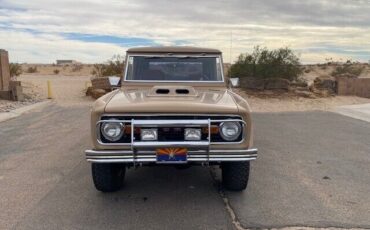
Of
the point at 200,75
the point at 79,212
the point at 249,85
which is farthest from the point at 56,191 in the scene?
the point at 249,85

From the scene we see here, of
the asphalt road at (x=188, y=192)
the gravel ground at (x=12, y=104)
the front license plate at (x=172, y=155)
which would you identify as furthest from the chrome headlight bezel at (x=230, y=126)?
the gravel ground at (x=12, y=104)

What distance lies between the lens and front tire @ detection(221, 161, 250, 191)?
5.43 meters

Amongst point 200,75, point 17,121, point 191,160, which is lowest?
point 17,121

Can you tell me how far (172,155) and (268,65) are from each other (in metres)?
17.7

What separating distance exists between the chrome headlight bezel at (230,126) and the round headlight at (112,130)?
1146 mm

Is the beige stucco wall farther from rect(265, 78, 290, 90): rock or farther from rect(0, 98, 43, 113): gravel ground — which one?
rect(0, 98, 43, 113): gravel ground

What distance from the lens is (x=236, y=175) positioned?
553 cm

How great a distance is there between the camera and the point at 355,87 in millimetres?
21891

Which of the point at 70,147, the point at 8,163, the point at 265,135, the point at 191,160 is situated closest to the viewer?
the point at 191,160

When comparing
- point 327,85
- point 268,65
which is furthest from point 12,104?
point 327,85

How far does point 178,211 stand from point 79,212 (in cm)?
116

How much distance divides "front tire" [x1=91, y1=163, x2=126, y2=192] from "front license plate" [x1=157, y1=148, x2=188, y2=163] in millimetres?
771

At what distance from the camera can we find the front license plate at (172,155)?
192 inches

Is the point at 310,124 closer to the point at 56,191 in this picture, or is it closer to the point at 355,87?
the point at 56,191
